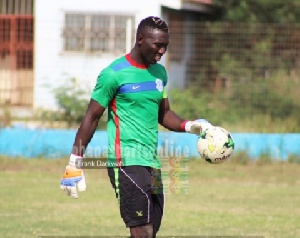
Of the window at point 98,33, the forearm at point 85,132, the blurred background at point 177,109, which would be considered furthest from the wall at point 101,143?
the forearm at point 85,132

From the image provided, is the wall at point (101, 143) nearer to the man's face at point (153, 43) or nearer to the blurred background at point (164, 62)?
the blurred background at point (164, 62)

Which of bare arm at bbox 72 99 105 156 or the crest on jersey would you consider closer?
bare arm at bbox 72 99 105 156

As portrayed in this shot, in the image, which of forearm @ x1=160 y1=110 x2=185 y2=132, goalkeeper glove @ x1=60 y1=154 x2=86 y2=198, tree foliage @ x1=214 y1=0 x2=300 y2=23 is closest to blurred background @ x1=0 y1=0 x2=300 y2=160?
tree foliage @ x1=214 y1=0 x2=300 y2=23

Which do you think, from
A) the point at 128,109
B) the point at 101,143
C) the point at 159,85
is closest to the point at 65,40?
the point at 101,143

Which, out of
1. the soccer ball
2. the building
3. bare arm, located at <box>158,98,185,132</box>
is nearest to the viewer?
the soccer ball

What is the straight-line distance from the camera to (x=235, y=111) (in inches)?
685

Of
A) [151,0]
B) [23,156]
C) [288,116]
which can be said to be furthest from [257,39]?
[23,156]

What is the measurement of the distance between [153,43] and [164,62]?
12582mm

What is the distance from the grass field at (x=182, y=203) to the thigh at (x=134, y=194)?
3.07m

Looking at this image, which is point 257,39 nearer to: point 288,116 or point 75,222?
point 288,116

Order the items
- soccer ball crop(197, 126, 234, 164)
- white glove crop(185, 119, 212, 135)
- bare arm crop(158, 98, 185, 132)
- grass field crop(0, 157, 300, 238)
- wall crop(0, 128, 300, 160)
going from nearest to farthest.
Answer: soccer ball crop(197, 126, 234, 164) → white glove crop(185, 119, 212, 135) → bare arm crop(158, 98, 185, 132) → grass field crop(0, 157, 300, 238) → wall crop(0, 128, 300, 160)

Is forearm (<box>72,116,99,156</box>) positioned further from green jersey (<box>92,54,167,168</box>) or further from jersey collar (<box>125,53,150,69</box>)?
jersey collar (<box>125,53,150,69</box>)

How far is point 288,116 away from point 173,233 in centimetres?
787

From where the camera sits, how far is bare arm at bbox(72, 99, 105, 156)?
6.64 meters
